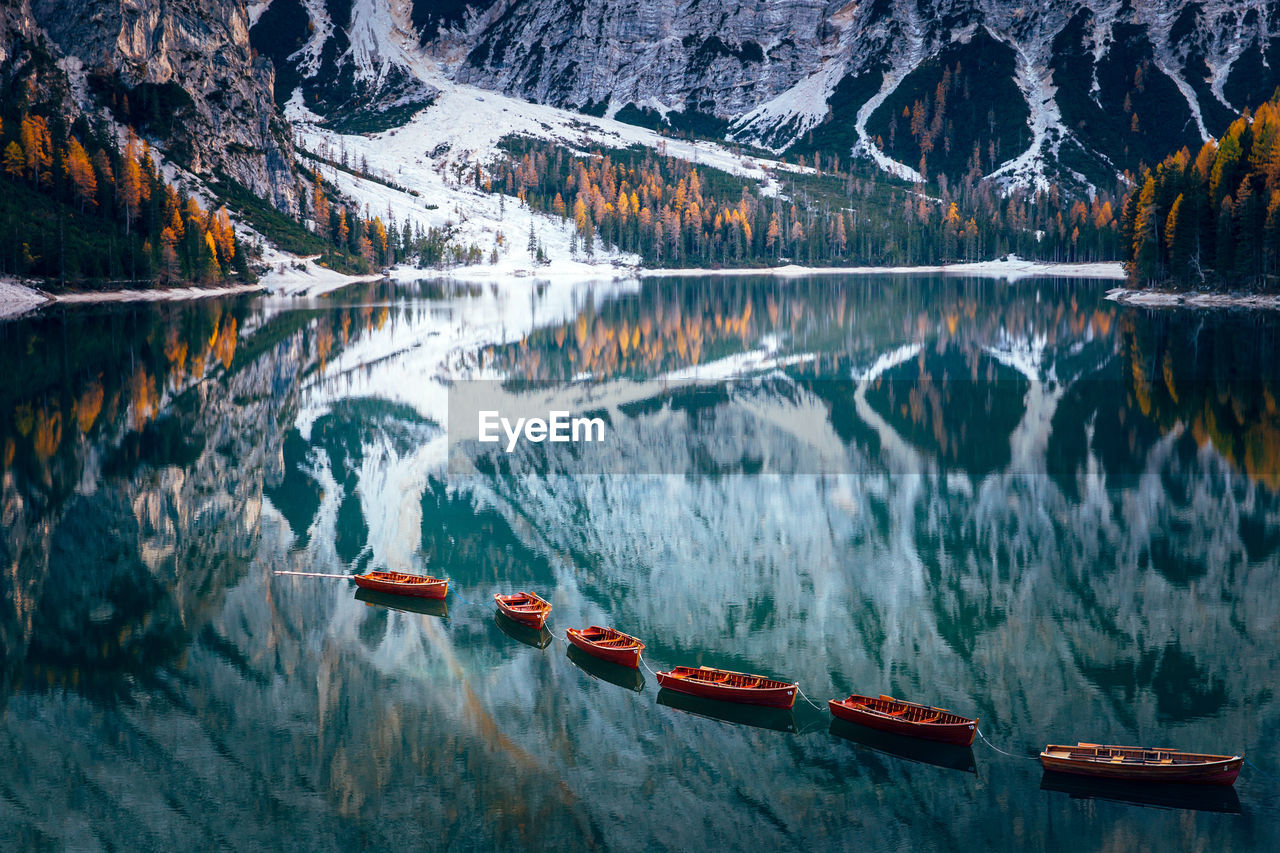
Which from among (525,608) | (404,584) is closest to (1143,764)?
(525,608)

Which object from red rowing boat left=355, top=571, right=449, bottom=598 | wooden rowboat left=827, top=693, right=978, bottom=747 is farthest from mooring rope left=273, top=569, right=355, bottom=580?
wooden rowboat left=827, top=693, right=978, bottom=747

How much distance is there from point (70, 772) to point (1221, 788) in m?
19.6

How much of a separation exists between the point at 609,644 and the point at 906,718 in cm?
643

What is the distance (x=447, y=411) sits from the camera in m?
47.4

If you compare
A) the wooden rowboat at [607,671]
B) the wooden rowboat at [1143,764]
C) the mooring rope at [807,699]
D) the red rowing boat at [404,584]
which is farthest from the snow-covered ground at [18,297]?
the wooden rowboat at [1143,764]

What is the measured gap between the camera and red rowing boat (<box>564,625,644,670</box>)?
2000 cm

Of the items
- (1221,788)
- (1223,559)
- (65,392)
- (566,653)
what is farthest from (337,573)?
(65,392)

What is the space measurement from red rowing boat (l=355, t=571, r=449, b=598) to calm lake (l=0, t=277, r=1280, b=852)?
1.11 ft

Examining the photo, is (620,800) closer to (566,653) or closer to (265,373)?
(566,653)

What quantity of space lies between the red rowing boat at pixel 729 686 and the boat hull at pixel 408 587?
7.29 meters

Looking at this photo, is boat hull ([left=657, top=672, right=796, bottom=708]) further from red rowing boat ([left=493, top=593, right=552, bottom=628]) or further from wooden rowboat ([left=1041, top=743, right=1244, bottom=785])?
wooden rowboat ([left=1041, top=743, right=1244, bottom=785])

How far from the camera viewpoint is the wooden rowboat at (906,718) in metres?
16.8

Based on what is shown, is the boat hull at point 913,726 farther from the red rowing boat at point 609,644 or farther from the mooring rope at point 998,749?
the red rowing boat at point 609,644

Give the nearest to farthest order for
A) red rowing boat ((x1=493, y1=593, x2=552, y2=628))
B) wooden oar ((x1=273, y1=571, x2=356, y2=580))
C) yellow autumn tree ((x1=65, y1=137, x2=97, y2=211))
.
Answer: red rowing boat ((x1=493, y1=593, x2=552, y2=628)) < wooden oar ((x1=273, y1=571, x2=356, y2=580)) < yellow autumn tree ((x1=65, y1=137, x2=97, y2=211))
